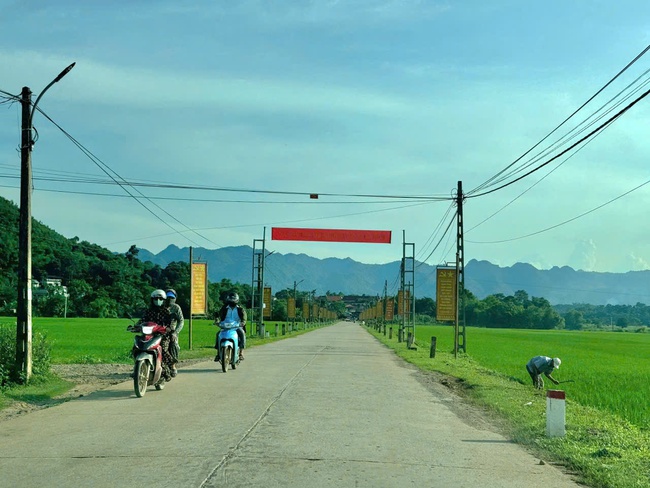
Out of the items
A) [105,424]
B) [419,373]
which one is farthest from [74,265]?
[105,424]

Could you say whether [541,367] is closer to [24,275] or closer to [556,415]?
[556,415]

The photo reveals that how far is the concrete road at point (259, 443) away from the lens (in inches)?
280

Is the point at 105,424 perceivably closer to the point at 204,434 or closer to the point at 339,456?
the point at 204,434

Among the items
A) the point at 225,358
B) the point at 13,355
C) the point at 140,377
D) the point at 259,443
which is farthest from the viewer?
the point at 225,358

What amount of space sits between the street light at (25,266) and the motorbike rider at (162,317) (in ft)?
8.53

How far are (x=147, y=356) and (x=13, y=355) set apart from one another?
146 inches

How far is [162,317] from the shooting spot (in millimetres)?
14656

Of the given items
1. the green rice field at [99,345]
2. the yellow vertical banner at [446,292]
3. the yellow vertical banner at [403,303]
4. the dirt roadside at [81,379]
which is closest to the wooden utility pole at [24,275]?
the dirt roadside at [81,379]

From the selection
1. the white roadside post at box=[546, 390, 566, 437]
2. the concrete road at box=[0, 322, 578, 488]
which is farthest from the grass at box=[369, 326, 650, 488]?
the concrete road at box=[0, 322, 578, 488]

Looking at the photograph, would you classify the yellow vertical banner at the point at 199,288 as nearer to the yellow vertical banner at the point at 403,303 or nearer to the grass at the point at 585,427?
the grass at the point at 585,427

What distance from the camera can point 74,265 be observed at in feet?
307

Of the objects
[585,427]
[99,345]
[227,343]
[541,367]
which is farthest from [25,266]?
[99,345]

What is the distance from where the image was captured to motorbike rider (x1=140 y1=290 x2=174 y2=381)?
14.3 m

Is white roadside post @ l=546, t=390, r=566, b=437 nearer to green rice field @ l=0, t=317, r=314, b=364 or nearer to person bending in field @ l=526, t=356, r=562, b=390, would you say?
person bending in field @ l=526, t=356, r=562, b=390
